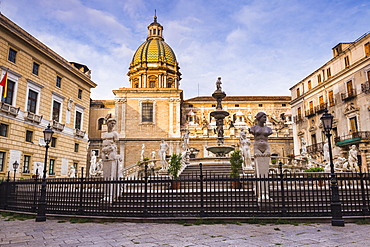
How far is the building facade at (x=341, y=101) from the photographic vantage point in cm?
2706

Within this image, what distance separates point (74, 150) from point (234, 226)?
24.9 metres

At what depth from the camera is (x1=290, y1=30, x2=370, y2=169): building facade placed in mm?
27062

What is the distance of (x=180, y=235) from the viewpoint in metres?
6.01

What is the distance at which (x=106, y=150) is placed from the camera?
1042cm

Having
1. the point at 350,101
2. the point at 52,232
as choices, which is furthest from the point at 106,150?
the point at 350,101

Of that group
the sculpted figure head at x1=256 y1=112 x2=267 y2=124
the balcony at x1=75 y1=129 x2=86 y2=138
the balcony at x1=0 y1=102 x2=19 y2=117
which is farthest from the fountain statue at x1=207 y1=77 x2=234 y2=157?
the balcony at x1=0 y1=102 x2=19 y2=117

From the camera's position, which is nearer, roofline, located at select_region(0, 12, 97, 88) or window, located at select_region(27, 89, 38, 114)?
roofline, located at select_region(0, 12, 97, 88)

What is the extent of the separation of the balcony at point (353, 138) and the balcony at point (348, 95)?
3709 millimetres

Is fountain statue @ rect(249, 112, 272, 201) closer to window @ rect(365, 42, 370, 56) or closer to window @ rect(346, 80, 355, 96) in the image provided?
window @ rect(365, 42, 370, 56)

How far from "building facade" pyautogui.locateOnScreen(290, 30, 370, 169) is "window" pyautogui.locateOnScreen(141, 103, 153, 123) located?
20611 millimetres

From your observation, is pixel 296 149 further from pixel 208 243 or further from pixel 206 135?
pixel 208 243

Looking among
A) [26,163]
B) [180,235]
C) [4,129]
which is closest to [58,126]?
[26,163]

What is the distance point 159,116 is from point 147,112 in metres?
1.98

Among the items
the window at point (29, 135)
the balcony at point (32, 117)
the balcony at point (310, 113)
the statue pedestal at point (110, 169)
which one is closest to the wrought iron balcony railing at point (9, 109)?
the balcony at point (32, 117)
